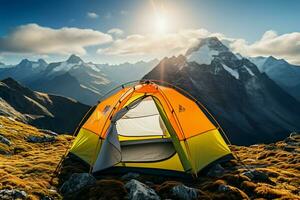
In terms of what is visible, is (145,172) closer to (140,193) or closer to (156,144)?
(140,193)

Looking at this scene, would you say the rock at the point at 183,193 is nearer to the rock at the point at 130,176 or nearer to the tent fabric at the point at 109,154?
the rock at the point at 130,176

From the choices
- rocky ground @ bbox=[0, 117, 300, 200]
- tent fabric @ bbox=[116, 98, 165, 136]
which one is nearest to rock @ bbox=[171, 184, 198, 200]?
rocky ground @ bbox=[0, 117, 300, 200]

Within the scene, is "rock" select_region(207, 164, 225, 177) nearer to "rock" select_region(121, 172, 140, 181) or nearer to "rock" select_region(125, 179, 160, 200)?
"rock" select_region(121, 172, 140, 181)

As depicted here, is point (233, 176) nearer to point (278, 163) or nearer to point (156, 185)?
point (156, 185)

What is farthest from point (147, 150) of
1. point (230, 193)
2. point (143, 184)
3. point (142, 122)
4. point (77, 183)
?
point (230, 193)

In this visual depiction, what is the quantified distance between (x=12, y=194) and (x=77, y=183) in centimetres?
367

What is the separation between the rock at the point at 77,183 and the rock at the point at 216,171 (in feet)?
26.8

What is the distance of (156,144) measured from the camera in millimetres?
27484

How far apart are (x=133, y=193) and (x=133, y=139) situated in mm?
11977

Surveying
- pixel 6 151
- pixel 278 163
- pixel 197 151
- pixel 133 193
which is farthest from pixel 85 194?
pixel 6 151

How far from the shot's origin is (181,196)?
16656 millimetres

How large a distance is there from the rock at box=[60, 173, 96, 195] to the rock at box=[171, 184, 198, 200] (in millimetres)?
5167

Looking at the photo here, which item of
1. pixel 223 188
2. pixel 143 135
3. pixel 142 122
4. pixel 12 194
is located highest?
pixel 142 122

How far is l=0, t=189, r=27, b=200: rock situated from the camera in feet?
51.8
